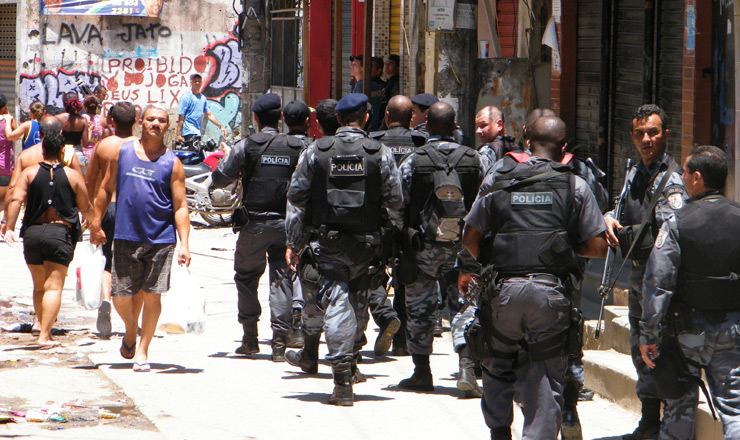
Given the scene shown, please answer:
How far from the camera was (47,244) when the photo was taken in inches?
321

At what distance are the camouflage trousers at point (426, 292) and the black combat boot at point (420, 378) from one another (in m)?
0.07

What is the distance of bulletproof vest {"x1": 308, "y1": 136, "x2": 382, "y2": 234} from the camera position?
649 centimetres

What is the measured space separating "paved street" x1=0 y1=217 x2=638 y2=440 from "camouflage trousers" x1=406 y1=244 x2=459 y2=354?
1.34ft

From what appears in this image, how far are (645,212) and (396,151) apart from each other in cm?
283

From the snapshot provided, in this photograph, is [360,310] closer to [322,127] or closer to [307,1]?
[322,127]

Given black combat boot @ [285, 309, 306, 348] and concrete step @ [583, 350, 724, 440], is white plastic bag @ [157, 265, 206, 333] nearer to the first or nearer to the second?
black combat boot @ [285, 309, 306, 348]

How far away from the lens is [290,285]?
306 inches

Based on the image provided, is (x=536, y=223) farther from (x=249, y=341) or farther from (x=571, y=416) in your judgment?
(x=249, y=341)

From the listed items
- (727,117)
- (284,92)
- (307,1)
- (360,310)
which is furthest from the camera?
(284,92)

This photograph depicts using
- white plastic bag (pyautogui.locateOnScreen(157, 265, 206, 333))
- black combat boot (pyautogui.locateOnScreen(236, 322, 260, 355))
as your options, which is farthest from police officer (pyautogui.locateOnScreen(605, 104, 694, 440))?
black combat boot (pyautogui.locateOnScreen(236, 322, 260, 355))

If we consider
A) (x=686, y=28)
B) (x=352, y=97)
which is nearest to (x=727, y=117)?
(x=686, y=28)

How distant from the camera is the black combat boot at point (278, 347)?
7.71m

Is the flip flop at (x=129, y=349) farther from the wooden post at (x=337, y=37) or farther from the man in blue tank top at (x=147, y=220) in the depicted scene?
the wooden post at (x=337, y=37)

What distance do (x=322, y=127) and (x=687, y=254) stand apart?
9.74ft
